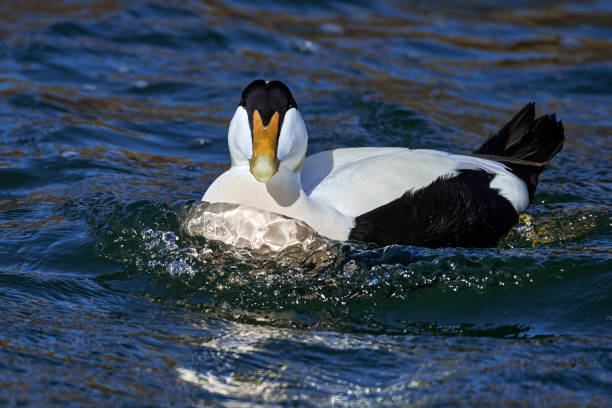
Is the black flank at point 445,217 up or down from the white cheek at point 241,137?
down

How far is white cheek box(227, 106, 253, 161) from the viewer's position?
3529 millimetres

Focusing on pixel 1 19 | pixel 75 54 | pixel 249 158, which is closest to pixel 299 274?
pixel 249 158

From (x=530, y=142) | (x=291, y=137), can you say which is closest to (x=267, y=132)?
(x=291, y=137)

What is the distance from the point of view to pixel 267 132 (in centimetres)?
342

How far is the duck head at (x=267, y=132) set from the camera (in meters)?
3.39

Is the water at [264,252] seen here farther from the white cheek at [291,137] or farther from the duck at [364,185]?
the white cheek at [291,137]

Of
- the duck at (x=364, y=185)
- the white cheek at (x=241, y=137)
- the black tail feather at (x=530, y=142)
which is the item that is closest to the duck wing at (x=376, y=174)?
the duck at (x=364, y=185)

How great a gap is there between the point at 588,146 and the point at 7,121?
3.96m

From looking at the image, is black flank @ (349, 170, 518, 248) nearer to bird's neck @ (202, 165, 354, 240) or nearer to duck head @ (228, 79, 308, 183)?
bird's neck @ (202, 165, 354, 240)

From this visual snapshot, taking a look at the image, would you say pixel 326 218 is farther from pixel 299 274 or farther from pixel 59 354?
pixel 59 354

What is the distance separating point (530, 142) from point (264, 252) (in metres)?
1.72

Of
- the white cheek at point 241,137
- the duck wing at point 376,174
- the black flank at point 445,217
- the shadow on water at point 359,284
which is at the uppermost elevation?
the white cheek at point 241,137

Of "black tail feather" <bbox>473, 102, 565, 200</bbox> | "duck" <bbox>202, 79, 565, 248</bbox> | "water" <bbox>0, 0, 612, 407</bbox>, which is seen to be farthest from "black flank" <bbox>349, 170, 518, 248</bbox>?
"black tail feather" <bbox>473, 102, 565, 200</bbox>

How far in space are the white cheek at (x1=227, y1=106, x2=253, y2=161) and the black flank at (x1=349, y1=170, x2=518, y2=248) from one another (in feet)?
1.85
